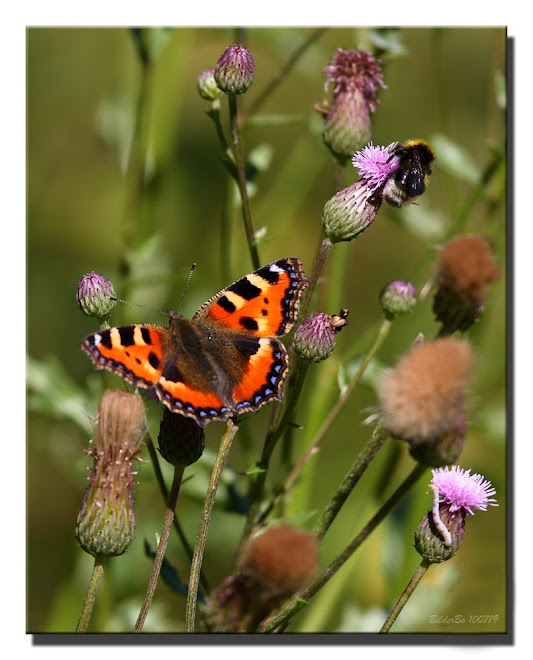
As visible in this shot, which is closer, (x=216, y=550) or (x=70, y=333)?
(x=216, y=550)

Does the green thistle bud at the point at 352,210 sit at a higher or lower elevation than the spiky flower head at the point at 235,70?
lower

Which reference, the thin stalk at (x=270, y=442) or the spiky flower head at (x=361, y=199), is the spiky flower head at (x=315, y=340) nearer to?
the thin stalk at (x=270, y=442)

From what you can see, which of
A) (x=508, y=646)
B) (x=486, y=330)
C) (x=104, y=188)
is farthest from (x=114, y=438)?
(x=104, y=188)

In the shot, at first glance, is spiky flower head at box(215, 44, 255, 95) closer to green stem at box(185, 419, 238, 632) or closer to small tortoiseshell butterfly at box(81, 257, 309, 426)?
small tortoiseshell butterfly at box(81, 257, 309, 426)

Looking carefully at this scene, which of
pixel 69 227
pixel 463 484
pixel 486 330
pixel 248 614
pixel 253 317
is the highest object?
pixel 69 227

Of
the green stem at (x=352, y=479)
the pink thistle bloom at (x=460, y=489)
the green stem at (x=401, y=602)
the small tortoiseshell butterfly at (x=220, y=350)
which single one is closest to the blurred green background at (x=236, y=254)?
the small tortoiseshell butterfly at (x=220, y=350)

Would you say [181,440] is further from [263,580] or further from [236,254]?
[236,254]

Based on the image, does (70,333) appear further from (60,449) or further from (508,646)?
(508,646)

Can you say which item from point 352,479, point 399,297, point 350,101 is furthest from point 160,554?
point 350,101
